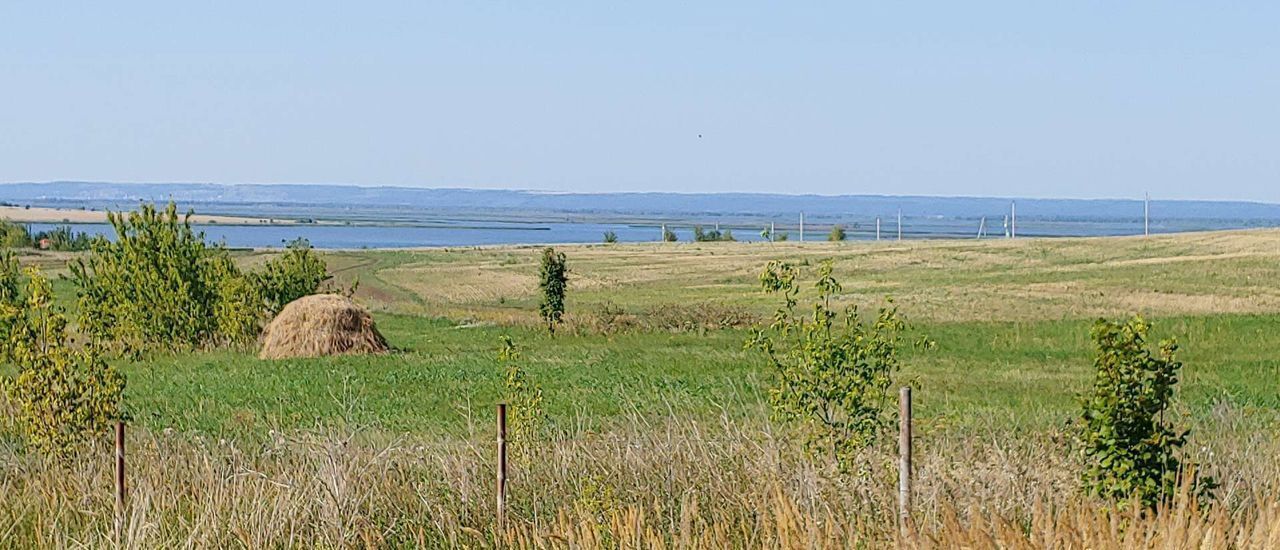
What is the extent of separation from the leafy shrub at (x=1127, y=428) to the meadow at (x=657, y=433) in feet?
1.13

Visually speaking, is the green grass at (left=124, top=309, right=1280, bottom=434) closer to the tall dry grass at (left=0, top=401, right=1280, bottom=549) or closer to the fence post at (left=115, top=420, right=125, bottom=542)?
the tall dry grass at (left=0, top=401, right=1280, bottom=549)

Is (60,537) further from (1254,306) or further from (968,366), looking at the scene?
(1254,306)

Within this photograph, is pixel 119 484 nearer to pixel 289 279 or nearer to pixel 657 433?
pixel 657 433

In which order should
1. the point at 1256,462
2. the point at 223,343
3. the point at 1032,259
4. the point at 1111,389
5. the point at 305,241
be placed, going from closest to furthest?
the point at 1111,389 < the point at 1256,462 < the point at 223,343 < the point at 305,241 < the point at 1032,259

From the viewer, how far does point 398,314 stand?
1828 inches

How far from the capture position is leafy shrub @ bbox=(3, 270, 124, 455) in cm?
1191

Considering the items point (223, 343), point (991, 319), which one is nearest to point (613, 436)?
point (223, 343)

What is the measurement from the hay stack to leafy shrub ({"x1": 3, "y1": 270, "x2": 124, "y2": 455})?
19535 mm

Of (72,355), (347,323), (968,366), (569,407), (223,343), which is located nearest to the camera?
(72,355)

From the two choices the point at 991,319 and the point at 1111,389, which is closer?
the point at 1111,389

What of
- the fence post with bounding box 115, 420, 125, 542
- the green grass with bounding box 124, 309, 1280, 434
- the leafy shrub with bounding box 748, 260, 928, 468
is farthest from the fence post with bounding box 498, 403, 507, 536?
the green grass with bounding box 124, 309, 1280, 434

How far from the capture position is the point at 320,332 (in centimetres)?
3244

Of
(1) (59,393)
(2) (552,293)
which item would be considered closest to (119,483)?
(1) (59,393)

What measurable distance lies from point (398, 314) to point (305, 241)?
7125 millimetres
